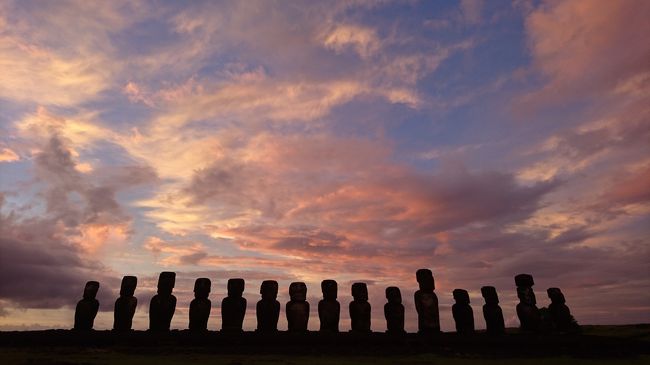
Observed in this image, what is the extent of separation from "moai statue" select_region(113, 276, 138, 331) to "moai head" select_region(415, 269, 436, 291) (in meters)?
10.2

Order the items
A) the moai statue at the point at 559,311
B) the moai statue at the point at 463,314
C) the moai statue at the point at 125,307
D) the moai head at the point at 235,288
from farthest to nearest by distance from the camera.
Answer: the moai statue at the point at 559,311 < the moai statue at the point at 463,314 < the moai head at the point at 235,288 < the moai statue at the point at 125,307

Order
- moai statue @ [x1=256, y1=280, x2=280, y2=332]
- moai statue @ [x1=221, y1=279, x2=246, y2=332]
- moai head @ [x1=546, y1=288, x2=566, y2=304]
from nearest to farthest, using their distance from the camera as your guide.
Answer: moai statue @ [x1=256, y1=280, x2=280, y2=332]
moai statue @ [x1=221, y1=279, x2=246, y2=332]
moai head @ [x1=546, y1=288, x2=566, y2=304]

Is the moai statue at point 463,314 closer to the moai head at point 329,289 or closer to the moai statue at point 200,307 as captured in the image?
the moai head at point 329,289

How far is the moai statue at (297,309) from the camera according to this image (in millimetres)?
17328

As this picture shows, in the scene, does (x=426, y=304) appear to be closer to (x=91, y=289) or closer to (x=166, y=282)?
(x=166, y=282)

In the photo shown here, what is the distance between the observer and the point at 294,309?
57.3 feet

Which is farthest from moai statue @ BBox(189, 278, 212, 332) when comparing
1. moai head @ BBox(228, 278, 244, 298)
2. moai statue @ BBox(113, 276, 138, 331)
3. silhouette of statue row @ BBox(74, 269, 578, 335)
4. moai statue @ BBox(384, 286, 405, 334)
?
moai statue @ BBox(384, 286, 405, 334)

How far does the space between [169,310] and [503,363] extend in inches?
443

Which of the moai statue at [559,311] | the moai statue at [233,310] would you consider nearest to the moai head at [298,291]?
the moai statue at [233,310]

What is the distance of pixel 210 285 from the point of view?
18.3 m

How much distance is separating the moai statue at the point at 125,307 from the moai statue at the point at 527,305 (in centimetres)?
1414

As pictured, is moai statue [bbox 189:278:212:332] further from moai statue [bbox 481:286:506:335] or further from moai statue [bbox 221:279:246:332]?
moai statue [bbox 481:286:506:335]

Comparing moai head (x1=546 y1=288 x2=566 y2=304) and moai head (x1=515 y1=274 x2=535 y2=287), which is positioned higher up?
moai head (x1=515 y1=274 x2=535 y2=287)

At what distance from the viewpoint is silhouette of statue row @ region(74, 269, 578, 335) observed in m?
17.4
